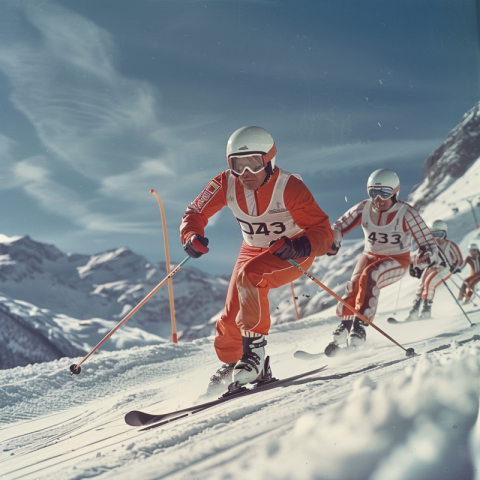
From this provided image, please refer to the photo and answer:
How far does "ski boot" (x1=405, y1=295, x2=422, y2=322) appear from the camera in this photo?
304cm

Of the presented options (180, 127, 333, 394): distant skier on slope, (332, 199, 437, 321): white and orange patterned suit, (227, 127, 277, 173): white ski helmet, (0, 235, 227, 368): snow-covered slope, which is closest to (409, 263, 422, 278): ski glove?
(332, 199, 437, 321): white and orange patterned suit

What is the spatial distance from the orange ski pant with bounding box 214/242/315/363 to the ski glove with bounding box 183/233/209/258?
0.20 meters

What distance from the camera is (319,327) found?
4418 millimetres

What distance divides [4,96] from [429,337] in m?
2.94

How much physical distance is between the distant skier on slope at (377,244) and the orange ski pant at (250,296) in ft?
1.80

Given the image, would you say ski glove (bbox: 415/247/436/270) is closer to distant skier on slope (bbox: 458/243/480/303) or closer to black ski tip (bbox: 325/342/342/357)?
distant skier on slope (bbox: 458/243/480/303)

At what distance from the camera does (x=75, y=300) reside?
616 inches

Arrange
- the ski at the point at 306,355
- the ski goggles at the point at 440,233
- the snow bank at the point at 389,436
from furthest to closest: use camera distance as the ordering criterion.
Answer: the ski goggles at the point at 440,233, the ski at the point at 306,355, the snow bank at the point at 389,436

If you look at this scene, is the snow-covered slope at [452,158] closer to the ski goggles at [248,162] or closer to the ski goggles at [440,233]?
the ski goggles at [440,233]

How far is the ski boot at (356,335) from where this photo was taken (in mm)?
2514

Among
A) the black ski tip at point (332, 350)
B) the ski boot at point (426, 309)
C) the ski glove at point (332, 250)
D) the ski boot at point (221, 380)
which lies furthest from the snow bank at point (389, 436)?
the ski boot at point (426, 309)

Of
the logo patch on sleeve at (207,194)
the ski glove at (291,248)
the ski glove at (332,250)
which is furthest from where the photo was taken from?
the ski glove at (332,250)

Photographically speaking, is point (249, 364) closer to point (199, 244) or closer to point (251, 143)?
point (199, 244)

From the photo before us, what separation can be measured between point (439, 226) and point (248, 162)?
67.5 inches
